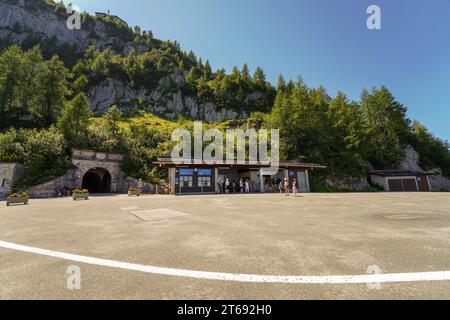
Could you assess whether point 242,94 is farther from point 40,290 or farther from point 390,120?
point 40,290

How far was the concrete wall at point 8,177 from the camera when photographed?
904 inches

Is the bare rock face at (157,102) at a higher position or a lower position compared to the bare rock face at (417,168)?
higher

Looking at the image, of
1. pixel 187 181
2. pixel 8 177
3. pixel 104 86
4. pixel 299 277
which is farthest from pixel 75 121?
pixel 104 86

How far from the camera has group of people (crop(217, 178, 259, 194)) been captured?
25703mm

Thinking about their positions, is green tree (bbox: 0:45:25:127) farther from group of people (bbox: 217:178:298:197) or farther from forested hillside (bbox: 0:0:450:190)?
group of people (bbox: 217:178:298:197)

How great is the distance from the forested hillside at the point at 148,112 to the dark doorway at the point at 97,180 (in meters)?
5.10

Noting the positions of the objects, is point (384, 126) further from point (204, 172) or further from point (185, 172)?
point (185, 172)

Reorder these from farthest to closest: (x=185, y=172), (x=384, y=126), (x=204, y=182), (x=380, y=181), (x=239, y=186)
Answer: (x=384, y=126) < (x=380, y=181) < (x=239, y=186) < (x=204, y=182) < (x=185, y=172)

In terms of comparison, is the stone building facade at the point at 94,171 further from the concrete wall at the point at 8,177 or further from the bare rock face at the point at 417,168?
the bare rock face at the point at 417,168

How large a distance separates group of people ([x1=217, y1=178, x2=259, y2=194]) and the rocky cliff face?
5965cm

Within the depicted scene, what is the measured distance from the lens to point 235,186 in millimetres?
27391

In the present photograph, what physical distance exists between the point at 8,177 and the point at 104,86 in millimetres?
73995

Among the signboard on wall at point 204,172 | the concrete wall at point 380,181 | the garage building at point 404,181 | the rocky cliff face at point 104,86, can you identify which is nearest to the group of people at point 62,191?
the signboard on wall at point 204,172

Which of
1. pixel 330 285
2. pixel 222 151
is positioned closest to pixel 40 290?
pixel 330 285
